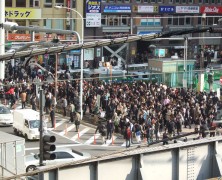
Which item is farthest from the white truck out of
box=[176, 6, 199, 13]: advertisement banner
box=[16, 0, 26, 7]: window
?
box=[176, 6, 199, 13]: advertisement banner

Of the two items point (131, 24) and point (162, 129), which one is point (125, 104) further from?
point (131, 24)

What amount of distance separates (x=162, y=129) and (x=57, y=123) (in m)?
6.82


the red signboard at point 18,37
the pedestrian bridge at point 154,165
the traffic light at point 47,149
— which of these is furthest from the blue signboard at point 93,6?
the traffic light at point 47,149

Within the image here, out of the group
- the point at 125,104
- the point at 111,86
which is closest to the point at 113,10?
the point at 111,86

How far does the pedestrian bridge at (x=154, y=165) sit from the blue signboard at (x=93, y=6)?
54.3 metres

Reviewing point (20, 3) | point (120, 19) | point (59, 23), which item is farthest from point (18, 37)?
point (120, 19)

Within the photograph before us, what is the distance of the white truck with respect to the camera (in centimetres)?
3105

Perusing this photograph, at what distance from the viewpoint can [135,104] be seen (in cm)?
3569

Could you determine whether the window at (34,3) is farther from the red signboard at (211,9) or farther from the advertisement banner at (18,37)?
the red signboard at (211,9)

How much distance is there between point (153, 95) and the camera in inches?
1564

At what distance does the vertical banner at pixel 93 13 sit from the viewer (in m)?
68.0

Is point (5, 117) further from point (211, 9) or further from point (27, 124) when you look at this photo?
point (211, 9)

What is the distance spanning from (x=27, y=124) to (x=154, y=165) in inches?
731

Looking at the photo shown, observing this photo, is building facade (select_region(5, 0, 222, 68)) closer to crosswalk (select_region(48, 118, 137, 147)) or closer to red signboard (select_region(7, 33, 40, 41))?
red signboard (select_region(7, 33, 40, 41))
